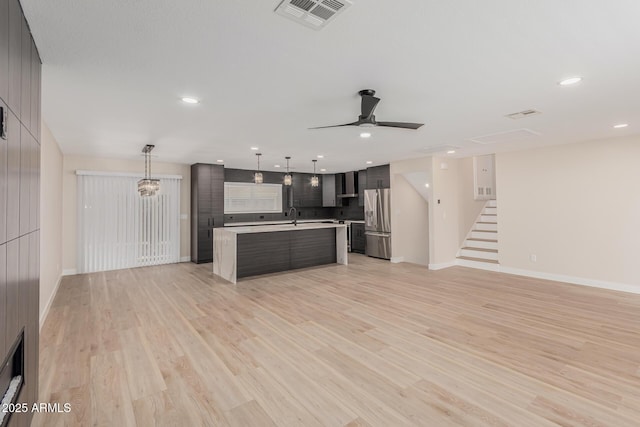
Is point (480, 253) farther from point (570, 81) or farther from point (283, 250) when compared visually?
point (570, 81)

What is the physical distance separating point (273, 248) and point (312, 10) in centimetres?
502

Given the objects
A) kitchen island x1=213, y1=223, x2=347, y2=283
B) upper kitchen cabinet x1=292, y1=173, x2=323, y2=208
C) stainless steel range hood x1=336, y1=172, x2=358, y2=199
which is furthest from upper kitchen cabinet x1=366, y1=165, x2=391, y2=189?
upper kitchen cabinet x1=292, y1=173, x2=323, y2=208

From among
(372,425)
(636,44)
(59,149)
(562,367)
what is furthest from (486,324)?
(59,149)

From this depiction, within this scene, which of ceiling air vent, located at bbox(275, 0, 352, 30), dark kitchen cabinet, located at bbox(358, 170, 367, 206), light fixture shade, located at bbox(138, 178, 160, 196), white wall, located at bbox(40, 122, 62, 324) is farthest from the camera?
dark kitchen cabinet, located at bbox(358, 170, 367, 206)

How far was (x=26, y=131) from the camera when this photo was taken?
192 cm

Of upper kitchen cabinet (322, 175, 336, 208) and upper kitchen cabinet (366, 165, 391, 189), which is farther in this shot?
upper kitchen cabinet (322, 175, 336, 208)

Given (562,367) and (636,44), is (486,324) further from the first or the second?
(636,44)

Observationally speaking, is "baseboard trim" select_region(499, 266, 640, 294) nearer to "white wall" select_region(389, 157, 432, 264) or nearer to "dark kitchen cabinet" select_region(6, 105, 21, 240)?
"white wall" select_region(389, 157, 432, 264)

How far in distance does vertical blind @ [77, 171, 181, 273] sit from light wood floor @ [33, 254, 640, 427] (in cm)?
182

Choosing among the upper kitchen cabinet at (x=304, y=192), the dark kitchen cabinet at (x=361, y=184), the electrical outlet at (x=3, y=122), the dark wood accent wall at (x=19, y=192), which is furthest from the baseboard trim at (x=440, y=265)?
the electrical outlet at (x=3, y=122)

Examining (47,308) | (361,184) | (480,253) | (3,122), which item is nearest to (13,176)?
(3,122)

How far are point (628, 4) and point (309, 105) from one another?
245 cm

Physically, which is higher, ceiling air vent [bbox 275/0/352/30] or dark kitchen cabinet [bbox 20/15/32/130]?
ceiling air vent [bbox 275/0/352/30]

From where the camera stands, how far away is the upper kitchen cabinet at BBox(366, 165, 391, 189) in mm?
7910
